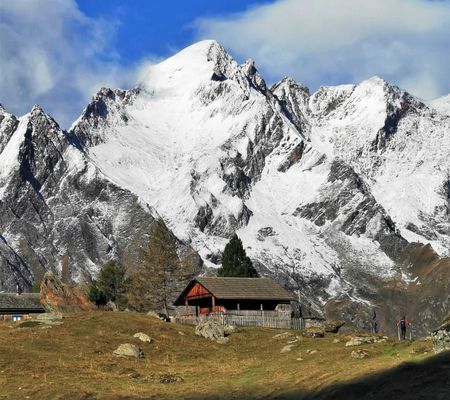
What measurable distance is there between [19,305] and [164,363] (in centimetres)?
7204

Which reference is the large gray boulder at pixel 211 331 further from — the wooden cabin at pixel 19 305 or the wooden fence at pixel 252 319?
the wooden cabin at pixel 19 305

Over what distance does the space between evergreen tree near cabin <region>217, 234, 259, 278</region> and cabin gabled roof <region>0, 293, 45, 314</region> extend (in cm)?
2681

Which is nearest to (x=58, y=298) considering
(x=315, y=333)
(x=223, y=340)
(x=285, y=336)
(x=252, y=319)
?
(x=252, y=319)

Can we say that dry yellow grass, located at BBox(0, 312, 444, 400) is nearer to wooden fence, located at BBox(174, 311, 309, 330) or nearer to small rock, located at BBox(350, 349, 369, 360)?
small rock, located at BBox(350, 349, 369, 360)

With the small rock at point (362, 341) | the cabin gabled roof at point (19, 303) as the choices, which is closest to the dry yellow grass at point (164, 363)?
the small rock at point (362, 341)

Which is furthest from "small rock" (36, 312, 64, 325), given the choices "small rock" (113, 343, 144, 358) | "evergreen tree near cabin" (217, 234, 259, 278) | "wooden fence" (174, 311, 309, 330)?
"evergreen tree near cabin" (217, 234, 259, 278)

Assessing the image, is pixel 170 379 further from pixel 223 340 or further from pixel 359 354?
pixel 223 340

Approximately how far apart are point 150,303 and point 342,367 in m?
70.8

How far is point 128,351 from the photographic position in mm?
58688

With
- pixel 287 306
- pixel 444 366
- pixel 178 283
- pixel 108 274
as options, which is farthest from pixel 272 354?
pixel 108 274

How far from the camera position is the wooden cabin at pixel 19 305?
402 ft

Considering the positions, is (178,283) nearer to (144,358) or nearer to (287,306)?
(287,306)

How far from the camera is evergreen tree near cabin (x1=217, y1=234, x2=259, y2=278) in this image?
117156 millimetres

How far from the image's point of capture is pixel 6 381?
49094mm
